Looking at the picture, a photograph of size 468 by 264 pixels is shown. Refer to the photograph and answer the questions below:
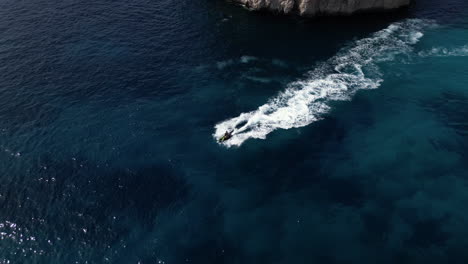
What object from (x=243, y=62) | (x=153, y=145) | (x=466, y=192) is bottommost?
(x=466, y=192)

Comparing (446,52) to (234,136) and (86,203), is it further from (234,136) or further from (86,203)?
(86,203)

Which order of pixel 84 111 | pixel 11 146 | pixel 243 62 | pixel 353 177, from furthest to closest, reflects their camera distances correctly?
pixel 243 62, pixel 84 111, pixel 11 146, pixel 353 177

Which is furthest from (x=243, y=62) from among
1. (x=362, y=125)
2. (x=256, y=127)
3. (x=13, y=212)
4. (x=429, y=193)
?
(x=13, y=212)

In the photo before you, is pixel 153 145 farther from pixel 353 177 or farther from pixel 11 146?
pixel 353 177

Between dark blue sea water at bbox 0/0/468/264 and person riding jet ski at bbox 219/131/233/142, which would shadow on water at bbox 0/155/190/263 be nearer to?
dark blue sea water at bbox 0/0/468/264

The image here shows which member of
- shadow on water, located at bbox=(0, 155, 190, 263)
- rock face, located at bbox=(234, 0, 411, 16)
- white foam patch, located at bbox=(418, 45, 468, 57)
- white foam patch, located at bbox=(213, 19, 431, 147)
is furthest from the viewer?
rock face, located at bbox=(234, 0, 411, 16)

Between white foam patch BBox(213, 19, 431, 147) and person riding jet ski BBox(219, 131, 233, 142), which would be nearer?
person riding jet ski BBox(219, 131, 233, 142)

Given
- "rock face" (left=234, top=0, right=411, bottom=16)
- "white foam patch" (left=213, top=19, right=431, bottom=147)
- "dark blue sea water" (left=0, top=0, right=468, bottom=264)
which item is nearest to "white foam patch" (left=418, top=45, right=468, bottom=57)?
"dark blue sea water" (left=0, top=0, right=468, bottom=264)

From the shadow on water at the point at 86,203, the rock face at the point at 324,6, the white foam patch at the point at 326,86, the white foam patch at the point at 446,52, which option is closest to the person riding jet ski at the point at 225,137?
the white foam patch at the point at 326,86
